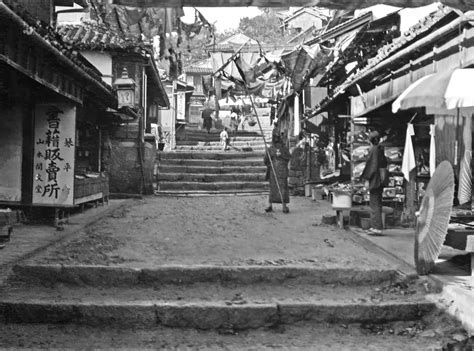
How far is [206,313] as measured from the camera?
20.8 feet

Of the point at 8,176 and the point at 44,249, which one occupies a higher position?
the point at 8,176

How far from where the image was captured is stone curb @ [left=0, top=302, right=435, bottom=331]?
20.4 ft

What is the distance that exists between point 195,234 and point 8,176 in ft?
14.0

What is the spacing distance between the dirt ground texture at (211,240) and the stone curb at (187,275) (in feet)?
0.90

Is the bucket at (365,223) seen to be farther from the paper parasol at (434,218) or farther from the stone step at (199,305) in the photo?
the stone step at (199,305)

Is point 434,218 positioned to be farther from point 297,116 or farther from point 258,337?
point 297,116

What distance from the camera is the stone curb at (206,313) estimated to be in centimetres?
623

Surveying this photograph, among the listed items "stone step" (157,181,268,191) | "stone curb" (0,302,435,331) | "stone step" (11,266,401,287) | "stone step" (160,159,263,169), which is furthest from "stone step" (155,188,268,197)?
"stone curb" (0,302,435,331)

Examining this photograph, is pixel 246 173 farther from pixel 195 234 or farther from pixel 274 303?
pixel 274 303

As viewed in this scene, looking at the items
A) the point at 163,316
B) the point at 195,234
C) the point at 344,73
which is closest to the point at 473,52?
the point at 163,316

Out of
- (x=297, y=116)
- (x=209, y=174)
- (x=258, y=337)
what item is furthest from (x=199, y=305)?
(x=297, y=116)

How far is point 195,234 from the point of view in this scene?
1111 cm

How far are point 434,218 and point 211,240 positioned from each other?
15.7ft

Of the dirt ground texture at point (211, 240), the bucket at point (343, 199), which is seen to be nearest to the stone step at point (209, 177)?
the dirt ground texture at point (211, 240)
